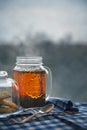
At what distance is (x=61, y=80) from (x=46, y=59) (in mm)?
172

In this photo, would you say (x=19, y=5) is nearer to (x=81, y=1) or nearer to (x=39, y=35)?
(x=39, y=35)

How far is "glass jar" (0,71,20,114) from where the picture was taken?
36.6 inches

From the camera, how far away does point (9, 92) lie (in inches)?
38.8

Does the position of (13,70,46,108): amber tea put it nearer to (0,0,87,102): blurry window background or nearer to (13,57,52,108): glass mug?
(13,57,52,108): glass mug

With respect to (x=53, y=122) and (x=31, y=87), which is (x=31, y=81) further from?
(x=53, y=122)

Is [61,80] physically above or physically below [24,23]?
below

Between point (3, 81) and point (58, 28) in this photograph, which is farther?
point (58, 28)

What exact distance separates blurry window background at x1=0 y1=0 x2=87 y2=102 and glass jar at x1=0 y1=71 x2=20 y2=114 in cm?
111

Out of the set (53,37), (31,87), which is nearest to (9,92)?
(31,87)

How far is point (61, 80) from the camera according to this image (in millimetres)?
2305

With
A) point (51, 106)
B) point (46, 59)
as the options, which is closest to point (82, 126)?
point (51, 106)

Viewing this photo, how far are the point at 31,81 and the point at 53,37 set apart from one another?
137 centimetres

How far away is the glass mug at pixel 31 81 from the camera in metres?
1.00

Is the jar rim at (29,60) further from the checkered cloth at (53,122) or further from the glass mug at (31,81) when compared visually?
the checkered cloth at (53,122)
